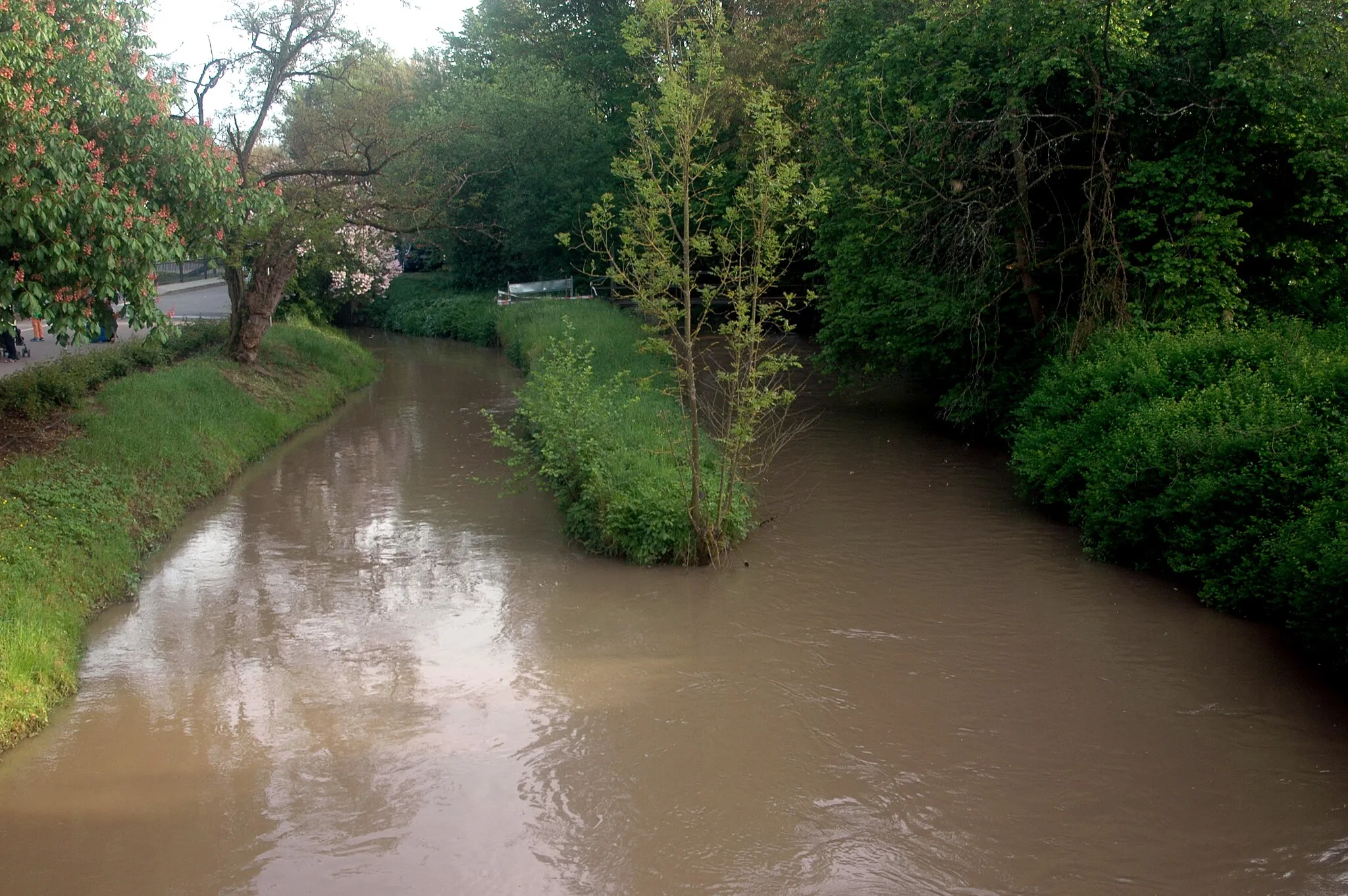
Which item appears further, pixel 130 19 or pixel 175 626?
pixel 130 19

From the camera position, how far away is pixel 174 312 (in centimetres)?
2467

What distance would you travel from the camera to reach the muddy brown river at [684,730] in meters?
6.20

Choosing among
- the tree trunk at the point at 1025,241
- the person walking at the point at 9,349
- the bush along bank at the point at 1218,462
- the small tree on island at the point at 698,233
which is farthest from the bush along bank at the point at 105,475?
the tree trunk at the point at 1025,241

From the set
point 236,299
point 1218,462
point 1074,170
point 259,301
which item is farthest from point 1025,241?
point 236,299

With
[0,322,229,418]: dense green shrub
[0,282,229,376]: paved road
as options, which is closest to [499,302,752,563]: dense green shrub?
[0,322,229,418]: dense green shrub

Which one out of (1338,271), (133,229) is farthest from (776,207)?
(1338,271)

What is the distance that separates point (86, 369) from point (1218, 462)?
48.9 ft

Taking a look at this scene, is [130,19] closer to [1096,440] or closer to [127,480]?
[127,480]

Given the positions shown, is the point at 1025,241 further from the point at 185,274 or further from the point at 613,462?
the point at 185,274

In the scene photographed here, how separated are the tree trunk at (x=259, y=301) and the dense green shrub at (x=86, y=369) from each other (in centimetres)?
95

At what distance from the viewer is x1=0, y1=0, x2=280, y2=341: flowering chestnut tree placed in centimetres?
969

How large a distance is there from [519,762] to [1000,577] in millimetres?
5565

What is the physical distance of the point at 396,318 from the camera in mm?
40281

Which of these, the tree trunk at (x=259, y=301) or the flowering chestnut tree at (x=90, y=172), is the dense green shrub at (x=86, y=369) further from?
the flowering chestnut tree at (x=90, y=172)
